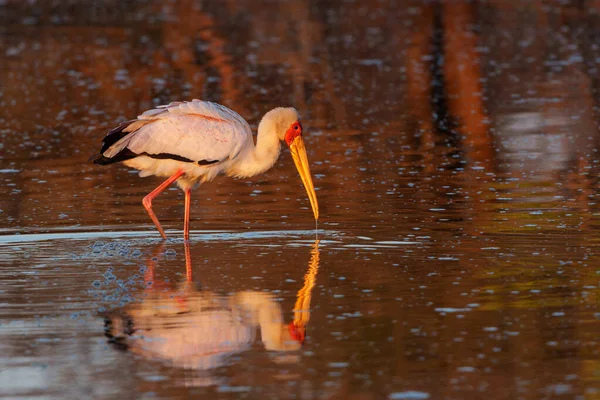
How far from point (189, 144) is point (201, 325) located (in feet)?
11.2

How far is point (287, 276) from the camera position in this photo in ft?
29.2

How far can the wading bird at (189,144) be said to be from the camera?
1078 cm

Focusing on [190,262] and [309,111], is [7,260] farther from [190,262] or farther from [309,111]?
[309,111]

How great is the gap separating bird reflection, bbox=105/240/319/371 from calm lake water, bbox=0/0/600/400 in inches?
0.9

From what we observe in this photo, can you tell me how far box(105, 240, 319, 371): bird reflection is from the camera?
278 inches

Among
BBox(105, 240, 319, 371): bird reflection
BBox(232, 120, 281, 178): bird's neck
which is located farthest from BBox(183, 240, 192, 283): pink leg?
BBox(232, 120, 281, 178): bird's neck

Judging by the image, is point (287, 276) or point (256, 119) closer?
point (287, 276)

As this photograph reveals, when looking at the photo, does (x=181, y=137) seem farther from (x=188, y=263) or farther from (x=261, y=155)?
(x=188, y=263)

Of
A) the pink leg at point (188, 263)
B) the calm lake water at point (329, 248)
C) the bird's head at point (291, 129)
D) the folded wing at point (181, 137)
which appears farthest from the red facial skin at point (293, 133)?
the pink leg at point (188, 263)

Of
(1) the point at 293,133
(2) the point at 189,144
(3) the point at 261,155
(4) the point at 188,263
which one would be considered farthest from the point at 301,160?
(4) the point at 188,263

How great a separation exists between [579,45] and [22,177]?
1571 centimetres

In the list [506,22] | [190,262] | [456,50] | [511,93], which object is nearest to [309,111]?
[511,93]

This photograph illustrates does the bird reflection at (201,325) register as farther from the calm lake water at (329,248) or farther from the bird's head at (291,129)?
the bird's head at (291,129)

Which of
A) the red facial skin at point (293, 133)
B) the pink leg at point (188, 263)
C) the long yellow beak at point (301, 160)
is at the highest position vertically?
the red facial skin at point (293, 133)
